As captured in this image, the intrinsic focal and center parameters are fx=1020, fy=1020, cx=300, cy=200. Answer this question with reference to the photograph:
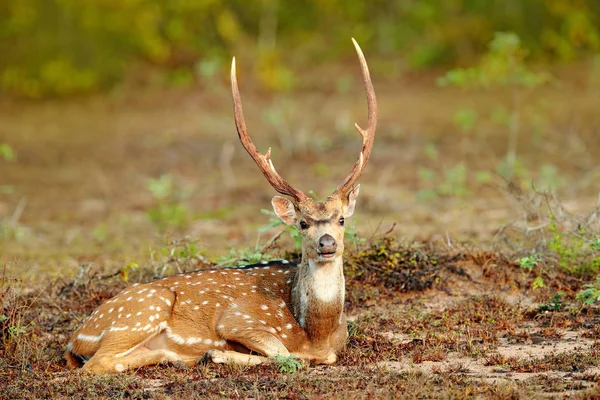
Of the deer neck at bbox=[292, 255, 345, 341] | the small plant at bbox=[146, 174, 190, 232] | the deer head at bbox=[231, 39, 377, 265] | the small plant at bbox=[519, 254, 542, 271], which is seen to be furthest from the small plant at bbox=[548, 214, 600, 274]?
the small plant at bbox=[146, 174, 190, 232]

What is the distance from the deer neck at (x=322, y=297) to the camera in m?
7.71

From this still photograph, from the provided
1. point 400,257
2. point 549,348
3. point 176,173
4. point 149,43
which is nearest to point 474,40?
point 149,43

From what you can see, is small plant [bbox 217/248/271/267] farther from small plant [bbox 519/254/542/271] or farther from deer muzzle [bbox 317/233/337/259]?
small plant [bbox 519/254/542/271]

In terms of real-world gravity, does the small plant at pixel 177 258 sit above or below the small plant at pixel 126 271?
above

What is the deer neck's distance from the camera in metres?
7.71

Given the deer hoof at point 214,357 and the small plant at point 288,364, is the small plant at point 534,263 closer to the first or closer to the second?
the small plant at point 288,364

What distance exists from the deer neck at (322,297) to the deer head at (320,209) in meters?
0.07

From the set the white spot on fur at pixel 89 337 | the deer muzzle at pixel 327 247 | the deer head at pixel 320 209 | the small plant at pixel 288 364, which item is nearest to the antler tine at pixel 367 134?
the deer head at pixel 320 209

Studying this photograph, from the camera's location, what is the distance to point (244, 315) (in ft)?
26.0

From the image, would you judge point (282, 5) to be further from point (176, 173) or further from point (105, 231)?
point (105, 231)

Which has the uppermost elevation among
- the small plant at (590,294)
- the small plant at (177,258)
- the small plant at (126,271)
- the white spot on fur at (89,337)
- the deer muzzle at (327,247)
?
the deer muzzle at (327,247)

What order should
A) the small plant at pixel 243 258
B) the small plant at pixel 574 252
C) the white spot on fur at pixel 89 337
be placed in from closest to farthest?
the white spot on fur at pixel 89 337, the small plant at pixel 574 252, the small plant at pixel 243 258

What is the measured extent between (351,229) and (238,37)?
16.5 m

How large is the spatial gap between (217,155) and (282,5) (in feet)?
36.7
